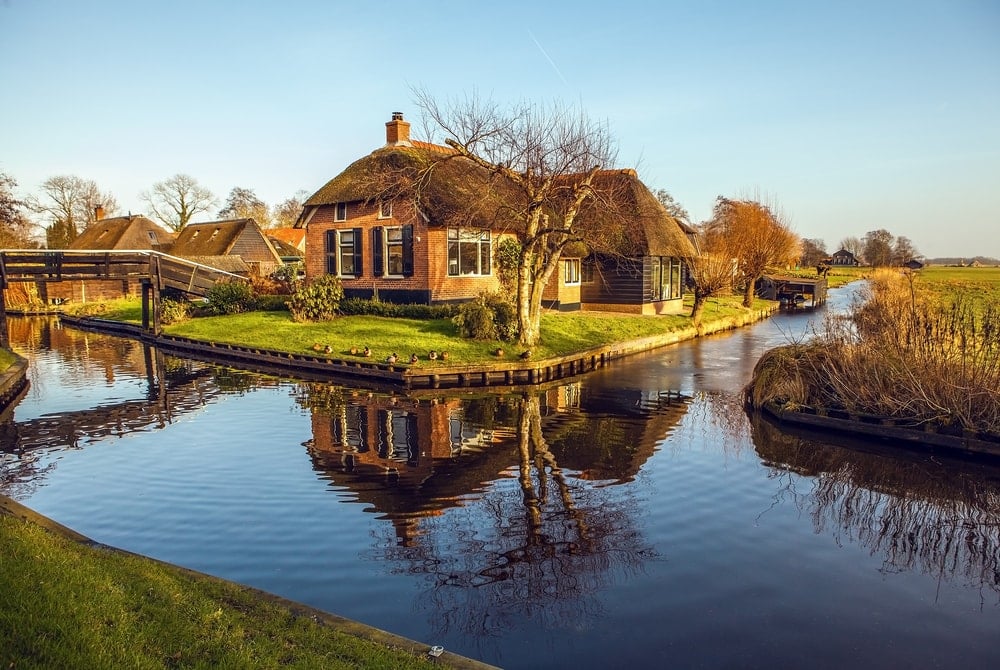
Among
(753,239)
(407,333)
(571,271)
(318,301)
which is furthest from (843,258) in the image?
(407,333)

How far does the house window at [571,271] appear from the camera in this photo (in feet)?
92.0

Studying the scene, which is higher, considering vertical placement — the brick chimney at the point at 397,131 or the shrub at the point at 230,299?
the brick chimney at the point at 397,131

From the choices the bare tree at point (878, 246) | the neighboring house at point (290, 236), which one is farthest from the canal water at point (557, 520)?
the bare tree at point (878, 246)

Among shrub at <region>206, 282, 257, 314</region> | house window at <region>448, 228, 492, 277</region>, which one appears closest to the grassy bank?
shrub at <region>206, 282, 257, 314</region>

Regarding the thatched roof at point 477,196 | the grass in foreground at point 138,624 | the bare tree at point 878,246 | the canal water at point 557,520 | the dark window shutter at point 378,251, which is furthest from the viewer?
the bare tree at point 878,246

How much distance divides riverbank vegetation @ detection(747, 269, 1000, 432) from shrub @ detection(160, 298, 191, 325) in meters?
23.4

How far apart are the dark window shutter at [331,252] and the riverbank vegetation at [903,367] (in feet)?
56.9

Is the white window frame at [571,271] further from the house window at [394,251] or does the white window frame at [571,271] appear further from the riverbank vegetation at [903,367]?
the riverbank vegetation at [903,367]

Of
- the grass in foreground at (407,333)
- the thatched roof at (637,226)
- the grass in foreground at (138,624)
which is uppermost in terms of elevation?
the thatched roof at (637,226)

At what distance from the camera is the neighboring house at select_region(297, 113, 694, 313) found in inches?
907

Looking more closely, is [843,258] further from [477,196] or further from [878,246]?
→ [477,196]

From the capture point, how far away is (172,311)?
27.8m

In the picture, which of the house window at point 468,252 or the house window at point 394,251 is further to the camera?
the house window at point 394,251

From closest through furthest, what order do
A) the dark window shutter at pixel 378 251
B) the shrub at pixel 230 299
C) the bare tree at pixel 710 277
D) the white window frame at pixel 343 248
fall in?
the dark window shutter at pixel 378 251, the white window frame at pixel 343 248, the bare tree at pixel 710 277, the shrub at pixel 230 299
